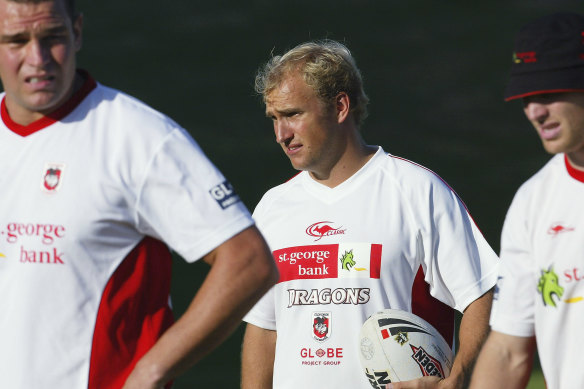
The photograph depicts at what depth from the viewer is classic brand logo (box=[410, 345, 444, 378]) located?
12.5 ft

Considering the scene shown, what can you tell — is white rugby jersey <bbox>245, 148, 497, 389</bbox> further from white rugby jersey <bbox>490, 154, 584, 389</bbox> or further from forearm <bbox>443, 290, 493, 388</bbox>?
white rugby jersey <bbox>490, 154, 584, 389</bbox>

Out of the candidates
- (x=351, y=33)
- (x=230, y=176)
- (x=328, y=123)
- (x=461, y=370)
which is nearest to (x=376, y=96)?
(x=351, y=33)

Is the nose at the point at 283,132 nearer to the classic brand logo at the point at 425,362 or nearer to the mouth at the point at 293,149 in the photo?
the mouth at the point at 293,149

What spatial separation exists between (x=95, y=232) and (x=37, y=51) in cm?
43

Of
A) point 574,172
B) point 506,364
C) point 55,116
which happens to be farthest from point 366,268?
point 55,116

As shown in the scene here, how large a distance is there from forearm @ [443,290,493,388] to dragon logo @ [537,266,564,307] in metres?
0.94

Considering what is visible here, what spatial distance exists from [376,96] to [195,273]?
1803 millimetres

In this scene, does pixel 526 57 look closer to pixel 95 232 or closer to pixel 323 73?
pixel 95 232

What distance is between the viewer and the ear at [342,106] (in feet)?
14.1

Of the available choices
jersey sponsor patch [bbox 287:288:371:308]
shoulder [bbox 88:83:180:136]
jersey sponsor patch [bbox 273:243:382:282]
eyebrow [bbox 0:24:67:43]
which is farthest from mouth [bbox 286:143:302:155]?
eyebrow [bbox 0:24:67:43]

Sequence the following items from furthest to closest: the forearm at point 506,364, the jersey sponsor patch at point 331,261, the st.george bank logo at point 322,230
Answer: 1. the st.george bank logo at point 322,230
2. the jersey sponsor patch at point 331,261
3. the forearm at point 506,364

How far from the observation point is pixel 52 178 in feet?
8.49

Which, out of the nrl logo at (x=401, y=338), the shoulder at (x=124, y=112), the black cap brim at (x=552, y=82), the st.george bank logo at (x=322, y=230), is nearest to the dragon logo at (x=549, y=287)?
the black cap brim at (x=552, y=82)

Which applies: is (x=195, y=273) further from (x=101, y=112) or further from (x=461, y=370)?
(x=101, y=112)
